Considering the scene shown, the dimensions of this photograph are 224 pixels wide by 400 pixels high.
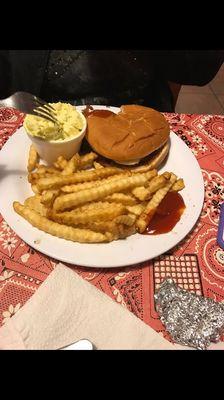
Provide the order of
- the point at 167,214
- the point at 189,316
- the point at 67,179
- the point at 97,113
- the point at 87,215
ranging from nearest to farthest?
the point at 189,316
the point at 87,215
the point at 67,179
the point at 167,214
the point at 97,113

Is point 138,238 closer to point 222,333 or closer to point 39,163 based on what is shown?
point 222,333

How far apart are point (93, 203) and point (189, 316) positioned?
577mm

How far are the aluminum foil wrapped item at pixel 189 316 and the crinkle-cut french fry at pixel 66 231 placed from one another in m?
0.32

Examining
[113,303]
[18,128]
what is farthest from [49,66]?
[113,303]

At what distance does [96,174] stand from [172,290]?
22.9 inches

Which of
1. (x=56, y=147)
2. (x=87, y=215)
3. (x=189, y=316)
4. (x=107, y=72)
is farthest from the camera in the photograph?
(x=107, y=72)

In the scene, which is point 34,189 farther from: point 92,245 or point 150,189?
point 150,189

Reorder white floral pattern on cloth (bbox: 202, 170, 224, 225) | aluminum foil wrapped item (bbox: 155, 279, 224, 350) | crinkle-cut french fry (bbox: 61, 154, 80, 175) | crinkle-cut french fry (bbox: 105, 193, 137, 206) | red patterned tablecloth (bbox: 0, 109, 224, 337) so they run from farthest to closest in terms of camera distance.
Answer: white floral pattern on cloth (bbox: 202, 170, 224, 225)
crinkle-cut french fry (bbox: 61, 154, 80, 175)
crinkle-cut french fry (bbox: 105, 193, 137, 206)
red patterned tablecloth (bbox: 0, 109, 224, 337)
aluminum foil wrapped item (bbox: 155, 279, 224, 350)

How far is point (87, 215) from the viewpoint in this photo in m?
1.39

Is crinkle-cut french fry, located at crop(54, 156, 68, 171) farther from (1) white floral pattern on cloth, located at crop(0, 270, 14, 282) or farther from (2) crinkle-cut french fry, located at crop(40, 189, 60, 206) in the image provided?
(1) white floral pattern on cloth, located at crop(0, 270, 14, 282)

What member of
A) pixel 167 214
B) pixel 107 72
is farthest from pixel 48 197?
pixel 107 72

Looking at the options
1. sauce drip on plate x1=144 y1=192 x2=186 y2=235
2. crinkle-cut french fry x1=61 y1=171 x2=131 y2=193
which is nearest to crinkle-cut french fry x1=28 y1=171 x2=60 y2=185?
crinkle-cut french fry x1=61 y1=171 x2=131 y2=193

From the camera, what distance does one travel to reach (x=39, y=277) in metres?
1.41

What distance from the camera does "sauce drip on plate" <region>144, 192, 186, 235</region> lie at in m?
1.54
